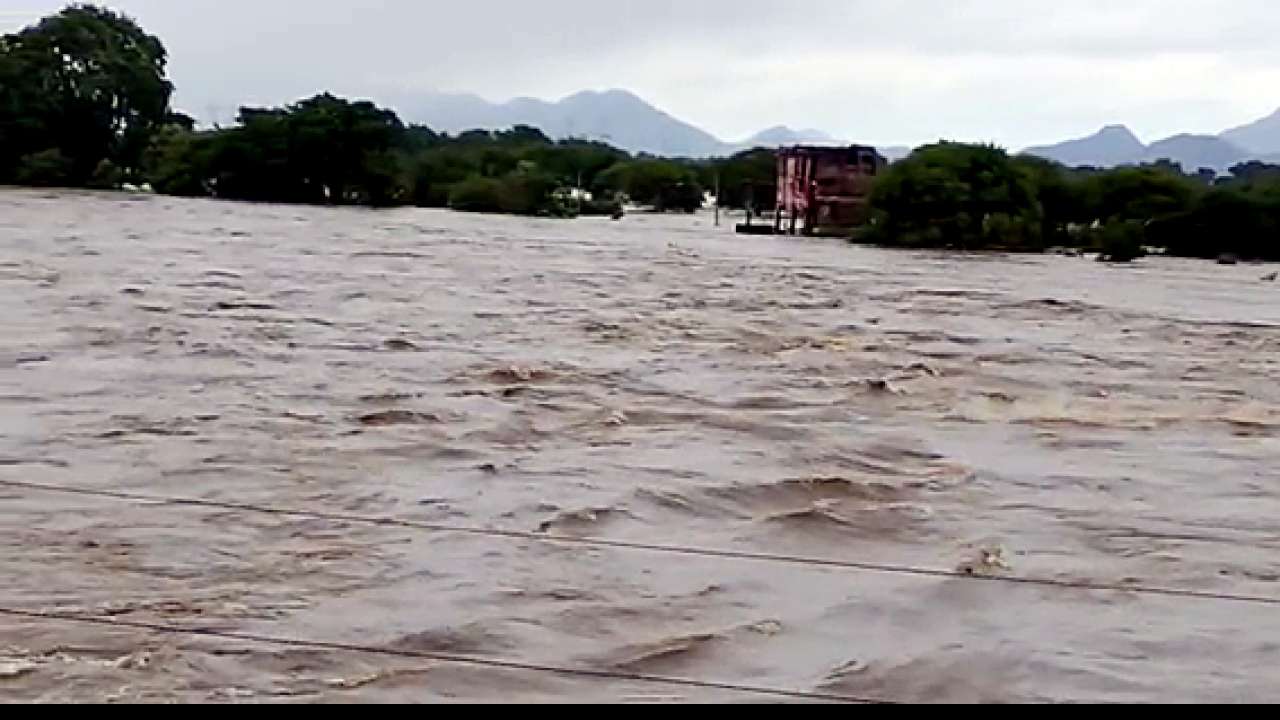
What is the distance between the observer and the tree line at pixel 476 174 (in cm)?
3117

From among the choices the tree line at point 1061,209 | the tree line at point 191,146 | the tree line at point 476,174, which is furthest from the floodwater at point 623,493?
the tree line at point 191,146

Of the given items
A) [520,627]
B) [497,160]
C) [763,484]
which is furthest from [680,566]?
[497,160]

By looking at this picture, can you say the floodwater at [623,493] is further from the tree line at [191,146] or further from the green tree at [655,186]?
the green tree at [655,186]

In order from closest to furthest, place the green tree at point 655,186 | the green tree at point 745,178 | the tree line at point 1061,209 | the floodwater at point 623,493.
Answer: the floodwater at point 623,493
the tree line at point 1061,209
the green tree at point 745,178
the green tree at point 655,186

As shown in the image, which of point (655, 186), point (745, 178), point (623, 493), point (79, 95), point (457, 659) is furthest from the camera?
point (655, 186)

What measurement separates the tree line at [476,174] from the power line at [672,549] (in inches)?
948

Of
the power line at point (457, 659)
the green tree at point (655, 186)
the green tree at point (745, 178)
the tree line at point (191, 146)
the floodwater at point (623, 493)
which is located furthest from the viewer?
the green tree at point (655, 186)

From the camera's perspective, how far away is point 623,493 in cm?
735

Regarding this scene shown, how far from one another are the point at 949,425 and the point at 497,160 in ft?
137

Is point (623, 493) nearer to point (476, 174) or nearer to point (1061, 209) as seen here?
point (1061, 209)

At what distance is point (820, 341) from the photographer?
1416cm

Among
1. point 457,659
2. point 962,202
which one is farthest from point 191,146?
point 457,659

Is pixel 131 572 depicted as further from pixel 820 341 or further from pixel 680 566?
pixel 820 341

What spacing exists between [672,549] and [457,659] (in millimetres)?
1599
